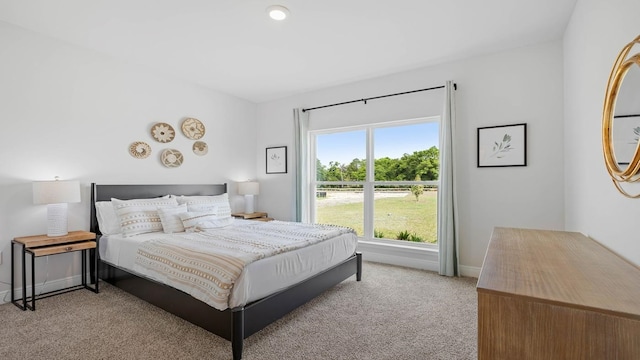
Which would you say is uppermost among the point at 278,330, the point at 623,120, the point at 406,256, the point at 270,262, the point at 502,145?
the point at 502,145

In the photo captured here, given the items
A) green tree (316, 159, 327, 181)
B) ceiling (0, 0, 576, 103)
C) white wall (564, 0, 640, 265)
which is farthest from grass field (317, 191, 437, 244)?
ceiling (0, 0, 576, 103)

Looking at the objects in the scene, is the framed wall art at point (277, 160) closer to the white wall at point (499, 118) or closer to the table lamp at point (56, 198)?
the white wall at point (499, 118)

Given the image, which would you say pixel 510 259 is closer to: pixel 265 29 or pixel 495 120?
pixel 495 120

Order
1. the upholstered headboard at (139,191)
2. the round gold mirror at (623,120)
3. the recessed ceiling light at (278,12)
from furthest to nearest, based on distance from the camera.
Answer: the upholstered headboard at (139,191) < the recessed ceiling light at (278,12) < the round gold mirror at (623,120)

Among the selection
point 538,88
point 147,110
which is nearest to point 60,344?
point 147,110

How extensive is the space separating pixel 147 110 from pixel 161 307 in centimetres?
265

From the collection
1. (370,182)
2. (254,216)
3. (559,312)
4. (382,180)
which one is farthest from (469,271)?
(254,216)

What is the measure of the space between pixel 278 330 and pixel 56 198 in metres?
2.48

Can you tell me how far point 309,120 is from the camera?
5.08m

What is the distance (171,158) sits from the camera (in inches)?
170

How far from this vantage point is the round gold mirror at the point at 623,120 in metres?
1.37

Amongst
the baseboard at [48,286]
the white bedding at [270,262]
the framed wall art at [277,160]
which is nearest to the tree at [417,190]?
the white bedding at [270,262]

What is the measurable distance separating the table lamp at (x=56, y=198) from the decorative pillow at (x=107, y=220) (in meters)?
0.33

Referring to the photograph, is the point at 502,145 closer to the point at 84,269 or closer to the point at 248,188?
the point at 248,188
